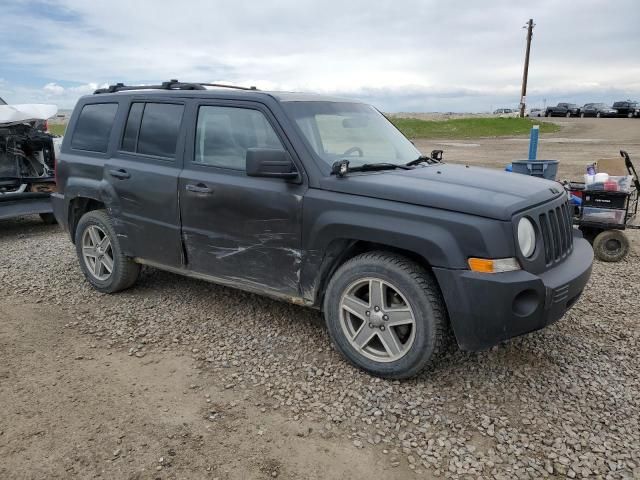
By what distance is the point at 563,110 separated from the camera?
51.0 metres

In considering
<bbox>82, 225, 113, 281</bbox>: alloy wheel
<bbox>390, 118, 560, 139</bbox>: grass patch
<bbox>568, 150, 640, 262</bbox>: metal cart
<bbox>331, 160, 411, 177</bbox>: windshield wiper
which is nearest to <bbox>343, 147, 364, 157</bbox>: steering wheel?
<bbox>331, 160, 411, 177</bbox>: windshield wiper

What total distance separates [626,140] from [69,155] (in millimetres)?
25994

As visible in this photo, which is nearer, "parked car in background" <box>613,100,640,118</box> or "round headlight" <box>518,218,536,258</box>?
"round headlight" <box>518,218,536,258</box>

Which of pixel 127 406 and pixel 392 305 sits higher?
pixel 392 305

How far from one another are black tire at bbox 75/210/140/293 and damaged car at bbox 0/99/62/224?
308 cm

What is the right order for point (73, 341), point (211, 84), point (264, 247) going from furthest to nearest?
point (211, 84)
point (73, 341)
point (264, 247)

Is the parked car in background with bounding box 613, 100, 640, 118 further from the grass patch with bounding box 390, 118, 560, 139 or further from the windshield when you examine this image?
the windshield

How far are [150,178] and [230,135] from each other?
33.8 inches

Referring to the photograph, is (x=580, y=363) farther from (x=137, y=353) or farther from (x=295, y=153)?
(x=137, y=353)

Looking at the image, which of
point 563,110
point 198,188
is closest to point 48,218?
point 198,188

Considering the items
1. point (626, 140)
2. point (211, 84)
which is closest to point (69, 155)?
point (211, 84)

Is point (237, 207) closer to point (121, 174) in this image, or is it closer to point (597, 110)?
point (121, 174)

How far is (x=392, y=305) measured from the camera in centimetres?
358

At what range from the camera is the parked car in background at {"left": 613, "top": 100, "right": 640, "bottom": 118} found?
4641 centimetres
